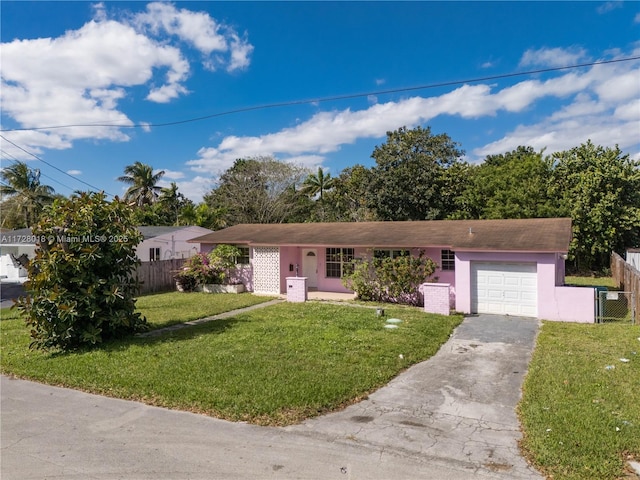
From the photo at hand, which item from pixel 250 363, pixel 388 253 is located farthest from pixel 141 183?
pixel 250 363

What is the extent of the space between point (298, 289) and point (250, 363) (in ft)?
27.4

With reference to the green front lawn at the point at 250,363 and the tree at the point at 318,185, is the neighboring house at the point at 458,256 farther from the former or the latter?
the tree at the point at 318,185

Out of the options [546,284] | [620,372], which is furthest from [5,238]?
[620,372]

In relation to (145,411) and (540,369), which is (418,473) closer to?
(145,411)

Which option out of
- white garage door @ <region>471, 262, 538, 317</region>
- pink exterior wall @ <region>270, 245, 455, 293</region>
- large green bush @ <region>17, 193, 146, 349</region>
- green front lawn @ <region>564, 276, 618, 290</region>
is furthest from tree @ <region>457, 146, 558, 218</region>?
large green bush @ <region>17, 193, 146, 349</region>

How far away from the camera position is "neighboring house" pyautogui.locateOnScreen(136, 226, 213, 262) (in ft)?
81.6

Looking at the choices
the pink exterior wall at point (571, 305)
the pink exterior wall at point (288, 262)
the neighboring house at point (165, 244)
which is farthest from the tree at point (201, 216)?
the pink exterior wall at point (571, 305)

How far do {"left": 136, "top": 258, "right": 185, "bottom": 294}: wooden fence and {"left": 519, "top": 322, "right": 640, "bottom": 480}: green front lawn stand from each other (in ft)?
54.9

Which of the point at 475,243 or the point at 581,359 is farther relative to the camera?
the point at 475,243

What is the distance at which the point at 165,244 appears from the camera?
25.9 meters

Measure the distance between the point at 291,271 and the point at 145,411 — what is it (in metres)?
13.5

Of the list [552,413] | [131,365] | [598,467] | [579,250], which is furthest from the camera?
[579,250]

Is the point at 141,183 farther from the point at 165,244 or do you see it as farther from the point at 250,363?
the point at 250,363

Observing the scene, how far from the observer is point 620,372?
24.0 feet
